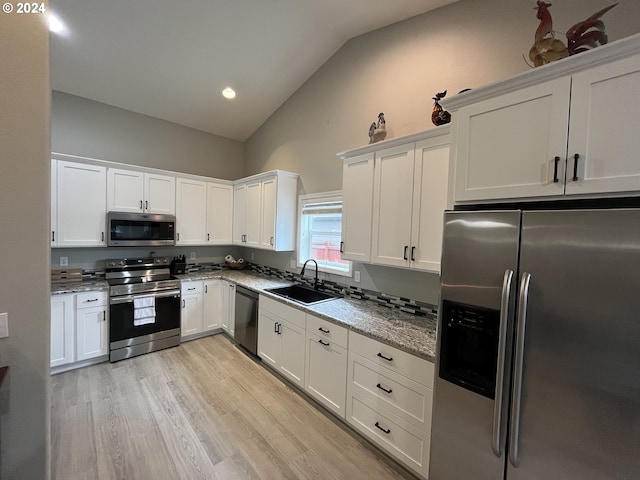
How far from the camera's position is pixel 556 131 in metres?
1.18

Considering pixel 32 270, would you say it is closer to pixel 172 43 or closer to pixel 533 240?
pixel 533 240

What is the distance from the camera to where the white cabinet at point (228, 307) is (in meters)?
3.77

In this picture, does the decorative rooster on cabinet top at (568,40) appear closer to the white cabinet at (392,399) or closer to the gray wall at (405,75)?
the gray wall at (405,75)

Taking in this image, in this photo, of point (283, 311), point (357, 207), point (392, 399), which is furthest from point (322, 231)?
point (392, 399)

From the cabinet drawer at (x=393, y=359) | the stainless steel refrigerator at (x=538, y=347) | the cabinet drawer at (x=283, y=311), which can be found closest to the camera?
the stainless steel refrigerator at (x=538, y=347)

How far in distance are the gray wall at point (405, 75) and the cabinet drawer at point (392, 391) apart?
79 centimetres

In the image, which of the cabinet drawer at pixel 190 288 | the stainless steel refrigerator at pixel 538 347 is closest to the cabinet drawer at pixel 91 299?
the cabinet drawer at pixel 190 288

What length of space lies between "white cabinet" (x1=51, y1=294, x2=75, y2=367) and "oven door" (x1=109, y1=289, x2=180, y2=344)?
0.34m

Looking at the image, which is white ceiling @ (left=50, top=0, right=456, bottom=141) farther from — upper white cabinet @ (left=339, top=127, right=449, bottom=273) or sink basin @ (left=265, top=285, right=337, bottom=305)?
sink basin @ (left=265, top=285, right=337, bottom=305)

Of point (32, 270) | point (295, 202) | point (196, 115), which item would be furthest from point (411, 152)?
point (196, 115)

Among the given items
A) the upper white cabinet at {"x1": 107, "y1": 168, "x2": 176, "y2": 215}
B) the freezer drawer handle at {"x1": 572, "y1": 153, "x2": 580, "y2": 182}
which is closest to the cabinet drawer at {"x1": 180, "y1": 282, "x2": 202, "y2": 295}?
the upper white cabinet at {"x1": 107, "y1": 168, "x2": 176, "y2": 215}

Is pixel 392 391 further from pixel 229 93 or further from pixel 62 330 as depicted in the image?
pixel 229 93

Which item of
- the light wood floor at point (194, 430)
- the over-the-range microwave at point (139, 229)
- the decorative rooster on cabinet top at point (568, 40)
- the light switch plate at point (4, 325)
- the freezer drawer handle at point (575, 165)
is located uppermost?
the decorative rooster on cabinet top at point (568, 40)

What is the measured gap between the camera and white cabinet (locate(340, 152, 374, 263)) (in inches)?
95.8
